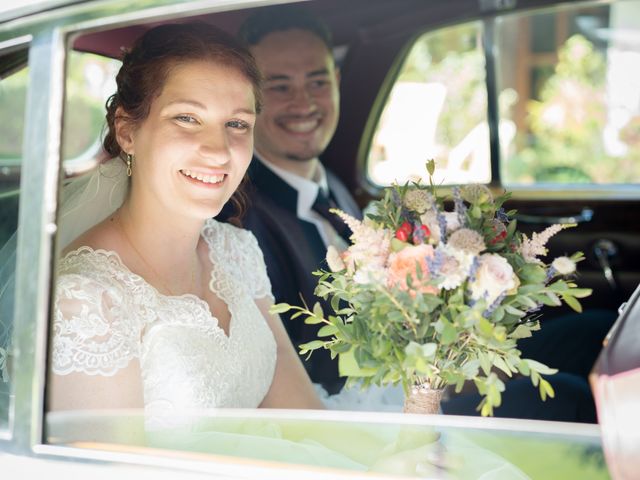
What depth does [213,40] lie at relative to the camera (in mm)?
2107

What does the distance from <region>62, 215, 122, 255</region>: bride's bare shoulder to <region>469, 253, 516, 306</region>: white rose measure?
0.86 meters

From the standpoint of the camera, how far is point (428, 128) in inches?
182

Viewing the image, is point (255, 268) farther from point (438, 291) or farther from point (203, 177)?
point (438, 291)

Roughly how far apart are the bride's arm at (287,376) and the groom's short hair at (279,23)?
2.44ft

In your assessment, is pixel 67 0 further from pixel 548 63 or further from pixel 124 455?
pixel 548 63

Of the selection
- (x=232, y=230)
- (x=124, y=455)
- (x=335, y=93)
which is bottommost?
(x=124, y=455)

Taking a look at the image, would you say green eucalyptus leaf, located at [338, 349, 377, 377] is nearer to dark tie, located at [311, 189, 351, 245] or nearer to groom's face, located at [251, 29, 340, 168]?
groom's face, located at [251, 29, 340, 168]

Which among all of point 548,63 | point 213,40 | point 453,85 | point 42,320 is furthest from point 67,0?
point 548,63

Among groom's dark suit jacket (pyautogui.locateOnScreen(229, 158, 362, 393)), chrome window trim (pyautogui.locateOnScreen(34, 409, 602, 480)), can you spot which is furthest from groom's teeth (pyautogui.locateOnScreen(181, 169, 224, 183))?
chrome window trim (pyautogui.locateOnScreen(34, 409, 602, 480))

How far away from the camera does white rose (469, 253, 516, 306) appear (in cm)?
160

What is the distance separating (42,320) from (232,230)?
3.42 feet

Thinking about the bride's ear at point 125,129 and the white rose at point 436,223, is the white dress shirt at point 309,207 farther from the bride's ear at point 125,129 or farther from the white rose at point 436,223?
the white rose at point 436,223

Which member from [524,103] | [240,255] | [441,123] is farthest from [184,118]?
[524,103]

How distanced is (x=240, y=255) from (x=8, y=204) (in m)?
0.82
